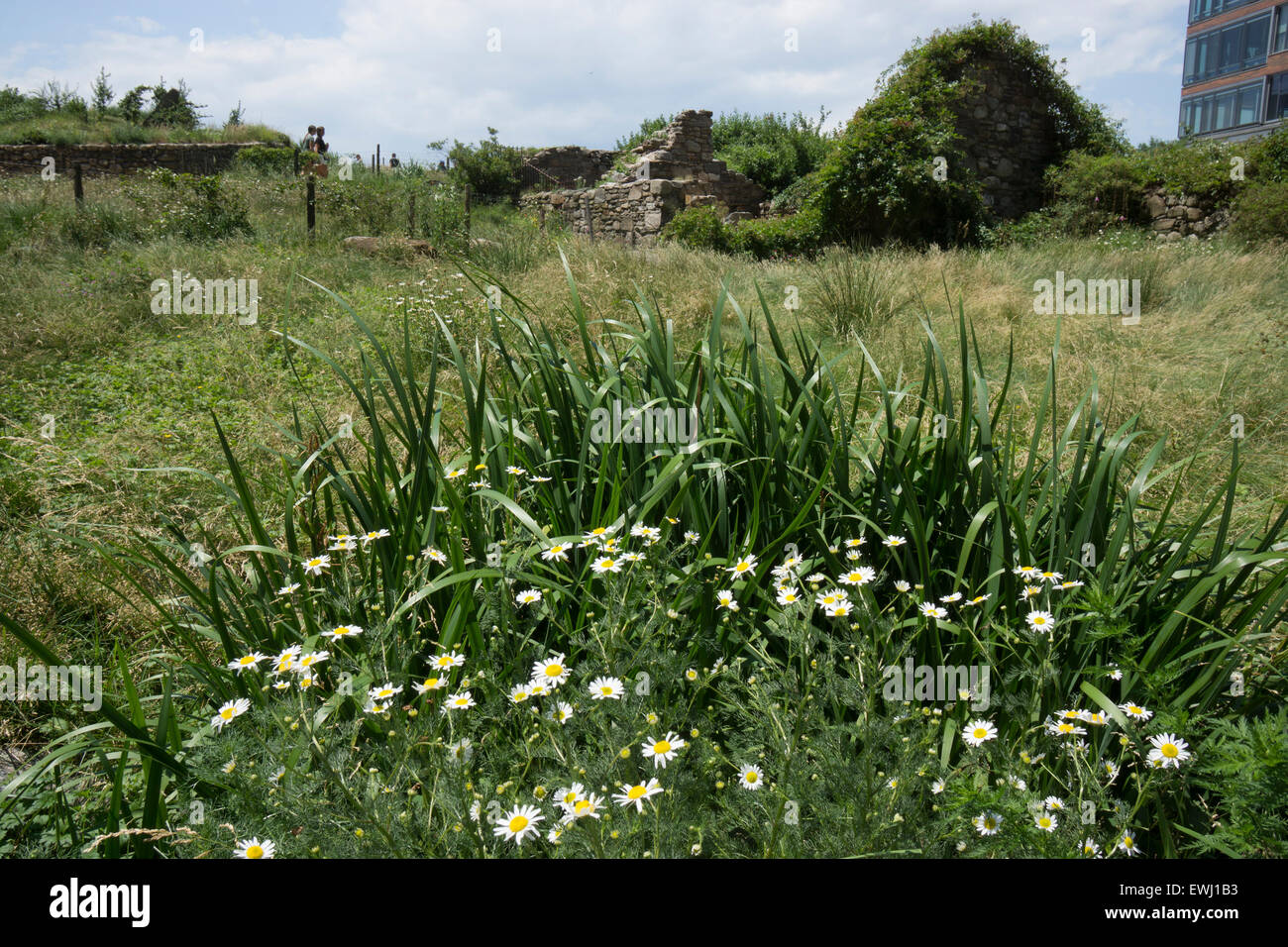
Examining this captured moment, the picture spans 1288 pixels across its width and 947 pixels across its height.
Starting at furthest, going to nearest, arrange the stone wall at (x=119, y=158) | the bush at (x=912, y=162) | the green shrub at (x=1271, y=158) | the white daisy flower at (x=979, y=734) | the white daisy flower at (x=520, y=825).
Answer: the stone wall at (x=119, y=158) < the bush at (x=912, y=162) < the green shrub at (x=1271, y=158) < the white daisy flower at (x=979, y=734) < the white daisy flower at (x=520, y=825)

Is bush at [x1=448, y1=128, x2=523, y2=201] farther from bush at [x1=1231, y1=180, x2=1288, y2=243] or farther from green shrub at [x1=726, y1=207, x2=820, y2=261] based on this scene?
bush at [x1=1231, y1=180, x2=1288, y2=243]

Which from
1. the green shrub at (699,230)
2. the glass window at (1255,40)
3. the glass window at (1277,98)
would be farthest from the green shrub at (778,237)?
the glass window at (1255,40)

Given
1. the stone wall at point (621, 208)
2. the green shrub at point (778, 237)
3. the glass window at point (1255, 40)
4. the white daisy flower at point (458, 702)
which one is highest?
the glass window at point (1255, 40)

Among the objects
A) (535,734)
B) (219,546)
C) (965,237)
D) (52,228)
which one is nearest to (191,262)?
(52,228)

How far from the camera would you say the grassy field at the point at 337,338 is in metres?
2.92

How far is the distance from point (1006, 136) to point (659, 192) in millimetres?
6264

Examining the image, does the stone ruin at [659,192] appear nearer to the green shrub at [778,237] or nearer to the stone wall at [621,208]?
the stone wall at [621,208]

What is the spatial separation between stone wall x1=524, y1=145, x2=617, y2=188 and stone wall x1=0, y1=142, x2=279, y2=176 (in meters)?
7.32

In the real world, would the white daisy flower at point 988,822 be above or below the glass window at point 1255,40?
below

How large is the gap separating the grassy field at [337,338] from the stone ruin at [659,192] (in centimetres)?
458

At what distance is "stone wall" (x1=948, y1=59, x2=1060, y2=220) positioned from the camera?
13.0 m

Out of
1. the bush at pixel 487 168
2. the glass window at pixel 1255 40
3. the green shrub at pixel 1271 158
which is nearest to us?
the green shrub at pixel 1271 158

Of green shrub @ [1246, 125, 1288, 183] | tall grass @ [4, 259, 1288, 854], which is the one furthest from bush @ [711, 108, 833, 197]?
tall grass @ [4, 259, 1288, 854]

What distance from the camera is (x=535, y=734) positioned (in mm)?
1313
